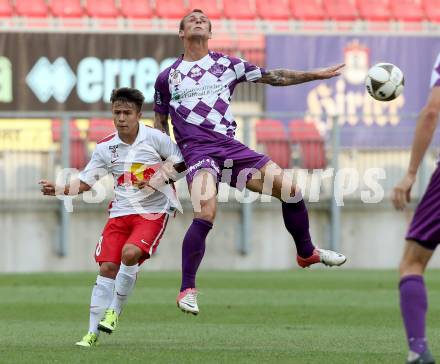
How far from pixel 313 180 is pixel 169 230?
2.30 m

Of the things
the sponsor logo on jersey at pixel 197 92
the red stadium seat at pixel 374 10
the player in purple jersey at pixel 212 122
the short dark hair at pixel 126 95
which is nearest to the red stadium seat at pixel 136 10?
the red stadium seat at pixel 374 10

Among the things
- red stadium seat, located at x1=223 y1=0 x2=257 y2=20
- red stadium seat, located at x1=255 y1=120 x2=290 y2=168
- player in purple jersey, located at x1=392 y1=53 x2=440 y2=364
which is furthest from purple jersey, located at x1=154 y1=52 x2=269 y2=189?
red stadium seat, located at x1=223 y1=0 x2=257 y2=20

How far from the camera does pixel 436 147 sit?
18.4 meters

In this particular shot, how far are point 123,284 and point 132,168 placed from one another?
86 centimetres

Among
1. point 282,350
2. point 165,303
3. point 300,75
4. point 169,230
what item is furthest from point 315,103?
point 282,350

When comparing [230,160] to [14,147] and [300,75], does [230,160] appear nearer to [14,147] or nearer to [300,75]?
[300,75]

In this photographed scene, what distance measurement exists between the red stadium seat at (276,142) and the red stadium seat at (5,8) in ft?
20.8

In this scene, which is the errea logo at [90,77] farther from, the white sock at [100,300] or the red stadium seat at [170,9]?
the white sock at [100,300]

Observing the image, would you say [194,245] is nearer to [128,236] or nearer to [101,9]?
[128,236]

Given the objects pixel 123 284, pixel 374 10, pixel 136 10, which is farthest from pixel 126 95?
pixel 374 10

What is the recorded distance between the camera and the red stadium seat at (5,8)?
2211cm

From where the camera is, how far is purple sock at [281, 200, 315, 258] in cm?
950

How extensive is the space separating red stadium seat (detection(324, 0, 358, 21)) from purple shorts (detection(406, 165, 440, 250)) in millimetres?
17857

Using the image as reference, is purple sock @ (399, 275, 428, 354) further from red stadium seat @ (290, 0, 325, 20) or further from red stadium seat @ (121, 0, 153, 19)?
red stadium seat @ (290, 0, 325, 20)
